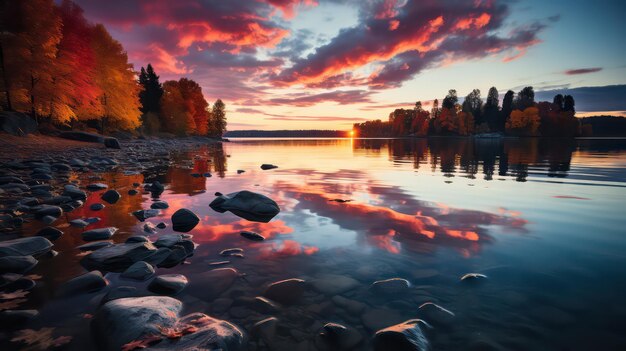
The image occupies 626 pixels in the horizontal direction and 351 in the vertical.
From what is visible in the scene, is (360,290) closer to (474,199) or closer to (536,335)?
(536,335)

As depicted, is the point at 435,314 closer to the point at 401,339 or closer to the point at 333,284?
the point at 401,339

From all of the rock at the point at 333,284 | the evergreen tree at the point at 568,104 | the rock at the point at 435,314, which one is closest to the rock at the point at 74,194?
the rock at the point at 333,284

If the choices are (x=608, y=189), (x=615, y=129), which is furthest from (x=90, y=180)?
(x=615, y=129)

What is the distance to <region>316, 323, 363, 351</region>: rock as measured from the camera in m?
2.36

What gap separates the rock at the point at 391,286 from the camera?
322 centimetres

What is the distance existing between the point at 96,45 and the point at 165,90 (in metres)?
34.2

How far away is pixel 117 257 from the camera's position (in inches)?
152

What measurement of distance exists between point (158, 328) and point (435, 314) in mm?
2621

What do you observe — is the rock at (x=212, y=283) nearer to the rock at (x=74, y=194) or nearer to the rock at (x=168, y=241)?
the rock at (x=168, y=241)

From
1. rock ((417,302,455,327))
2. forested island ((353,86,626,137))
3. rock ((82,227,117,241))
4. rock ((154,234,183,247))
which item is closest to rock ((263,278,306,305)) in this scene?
rock ((417,302,455,327))

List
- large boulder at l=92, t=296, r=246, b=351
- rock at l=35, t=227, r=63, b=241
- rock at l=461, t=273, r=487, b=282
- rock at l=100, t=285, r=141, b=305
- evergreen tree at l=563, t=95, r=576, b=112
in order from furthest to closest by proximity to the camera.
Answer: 1. evergreen tree at l=563, t=95, r=576, b=112
2. rock at l=35, t=227, r=63, b=241
3. rock at l=461, t=273, r=487, b=282
4. rock at l=100, t=285, r=141, b=305
5. large boulder at l=92, t=296, r=246, b=351

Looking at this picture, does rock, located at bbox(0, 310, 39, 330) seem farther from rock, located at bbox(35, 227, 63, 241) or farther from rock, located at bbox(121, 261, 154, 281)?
rock, located at bbox(35, 227, 63, 241)

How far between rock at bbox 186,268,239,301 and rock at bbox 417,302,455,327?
2.21 metres

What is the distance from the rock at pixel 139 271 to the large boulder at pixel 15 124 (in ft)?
73.2
